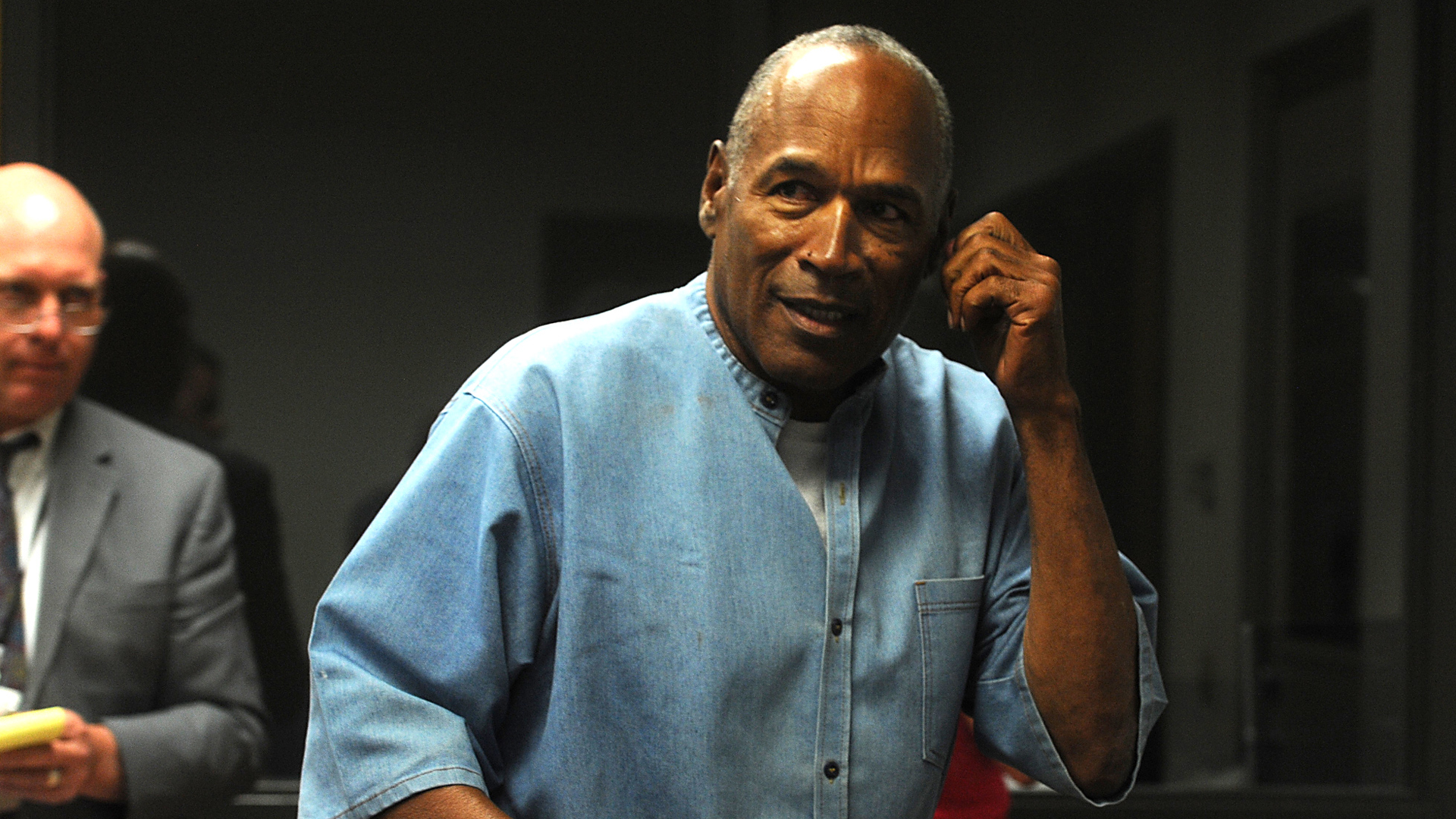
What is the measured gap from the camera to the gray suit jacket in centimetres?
225

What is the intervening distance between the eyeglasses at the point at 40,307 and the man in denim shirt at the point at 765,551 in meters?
1.30

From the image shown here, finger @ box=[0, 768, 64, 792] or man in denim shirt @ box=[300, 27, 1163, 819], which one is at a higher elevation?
man in denim shirt @ box=[300, 27, 1163, 819]

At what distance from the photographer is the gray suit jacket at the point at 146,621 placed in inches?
88.5

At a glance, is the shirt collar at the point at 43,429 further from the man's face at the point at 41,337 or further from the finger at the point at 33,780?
the finger at the point at 33,780

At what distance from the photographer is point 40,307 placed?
229cm

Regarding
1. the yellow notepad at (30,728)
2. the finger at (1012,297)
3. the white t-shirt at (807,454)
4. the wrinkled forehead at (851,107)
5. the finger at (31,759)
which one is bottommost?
the finger at (31,759)

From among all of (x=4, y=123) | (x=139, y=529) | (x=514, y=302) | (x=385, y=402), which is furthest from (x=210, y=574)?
(x=4, y=123)

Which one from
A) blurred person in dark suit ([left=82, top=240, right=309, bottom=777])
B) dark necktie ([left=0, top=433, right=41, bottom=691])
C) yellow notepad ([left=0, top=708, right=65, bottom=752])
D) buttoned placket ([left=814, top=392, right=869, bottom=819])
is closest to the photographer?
buttoned placket ([left=814, top=392, right=869, bottom=819])

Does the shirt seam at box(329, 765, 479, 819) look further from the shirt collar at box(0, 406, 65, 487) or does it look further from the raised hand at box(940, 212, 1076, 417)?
the shirt collar at box(0, 406, 65, 487)

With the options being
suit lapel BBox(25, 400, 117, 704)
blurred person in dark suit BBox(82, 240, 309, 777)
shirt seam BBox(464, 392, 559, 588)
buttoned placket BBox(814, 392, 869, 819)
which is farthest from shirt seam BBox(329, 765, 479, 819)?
blurred person in dark suit BBox(82, 240, 309, 777)

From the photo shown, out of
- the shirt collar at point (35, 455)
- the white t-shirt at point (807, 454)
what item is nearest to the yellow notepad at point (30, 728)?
the shirt collar at point (35, 455)

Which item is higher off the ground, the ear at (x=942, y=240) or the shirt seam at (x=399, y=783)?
the ear at (x=942, y=240)

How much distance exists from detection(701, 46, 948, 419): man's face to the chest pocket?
251 mm

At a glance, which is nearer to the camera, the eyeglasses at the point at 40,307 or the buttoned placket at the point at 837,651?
the buttoned placket at the point at 837,651
